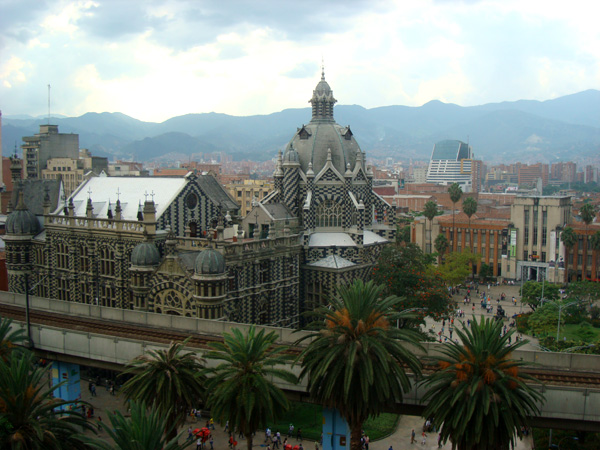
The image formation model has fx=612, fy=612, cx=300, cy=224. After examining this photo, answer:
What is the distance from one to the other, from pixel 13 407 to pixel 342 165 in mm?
54403

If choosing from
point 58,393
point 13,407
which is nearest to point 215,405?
point 13,407

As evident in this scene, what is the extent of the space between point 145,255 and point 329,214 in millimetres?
25389

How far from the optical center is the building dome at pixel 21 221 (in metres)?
76.1

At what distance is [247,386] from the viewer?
109 ft

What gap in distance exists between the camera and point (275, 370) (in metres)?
34.6

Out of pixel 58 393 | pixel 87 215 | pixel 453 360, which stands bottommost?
pixel 58 393

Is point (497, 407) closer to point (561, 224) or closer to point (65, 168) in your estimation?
point (561, 224)

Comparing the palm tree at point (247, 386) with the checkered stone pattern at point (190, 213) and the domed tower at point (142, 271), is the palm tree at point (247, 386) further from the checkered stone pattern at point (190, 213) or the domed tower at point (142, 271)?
the checkered stone pattern at point (190, 213)

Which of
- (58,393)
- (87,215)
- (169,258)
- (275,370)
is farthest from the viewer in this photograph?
(87,215)

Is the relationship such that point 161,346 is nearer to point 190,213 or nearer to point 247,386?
point 247,386

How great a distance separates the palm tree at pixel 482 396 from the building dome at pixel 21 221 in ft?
200

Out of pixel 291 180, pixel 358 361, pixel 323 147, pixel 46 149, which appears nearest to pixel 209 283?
pixel 358 361

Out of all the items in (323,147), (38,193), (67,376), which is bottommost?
(67,376)

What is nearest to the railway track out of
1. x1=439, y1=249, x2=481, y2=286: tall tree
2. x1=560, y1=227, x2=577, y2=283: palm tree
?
x1=439, y1=249, x2=481, y2=286: tall tree
